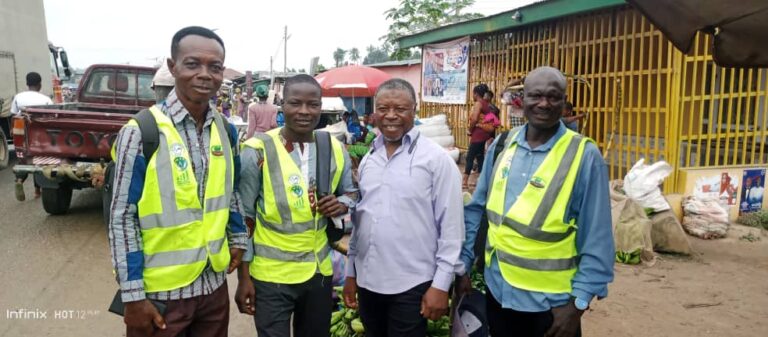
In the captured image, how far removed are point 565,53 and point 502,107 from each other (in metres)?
1.96

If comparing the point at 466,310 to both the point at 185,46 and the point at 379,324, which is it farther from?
the point at 185,46

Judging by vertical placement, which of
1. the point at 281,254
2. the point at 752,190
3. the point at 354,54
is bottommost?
the point at 752,190

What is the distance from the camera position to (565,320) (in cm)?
221

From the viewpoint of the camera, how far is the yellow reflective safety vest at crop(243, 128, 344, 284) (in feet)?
7.95

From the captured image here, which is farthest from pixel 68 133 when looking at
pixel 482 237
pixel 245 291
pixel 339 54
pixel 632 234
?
pixel 339 54

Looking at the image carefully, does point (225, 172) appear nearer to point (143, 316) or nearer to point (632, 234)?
point (143, 316)

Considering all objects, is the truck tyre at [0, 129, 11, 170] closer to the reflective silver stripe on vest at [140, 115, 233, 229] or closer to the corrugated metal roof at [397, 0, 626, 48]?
the corrugated metal roof at [397, 0, 626, 48]

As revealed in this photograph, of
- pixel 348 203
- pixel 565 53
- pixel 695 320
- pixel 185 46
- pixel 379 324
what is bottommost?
pixel 695 320

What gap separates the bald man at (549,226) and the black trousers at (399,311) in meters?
0.36

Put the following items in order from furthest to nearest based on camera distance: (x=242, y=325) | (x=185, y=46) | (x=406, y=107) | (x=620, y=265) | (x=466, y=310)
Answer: (x=620, y=265)
(x=242, y=325)
(x=466, y=310)
(x=406, y=107)
(x=185, y=46)

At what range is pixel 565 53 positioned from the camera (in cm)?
837

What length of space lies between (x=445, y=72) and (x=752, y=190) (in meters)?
6.42

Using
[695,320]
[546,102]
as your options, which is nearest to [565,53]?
[695,320]

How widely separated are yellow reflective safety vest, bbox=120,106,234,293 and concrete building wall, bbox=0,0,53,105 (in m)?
11.1
